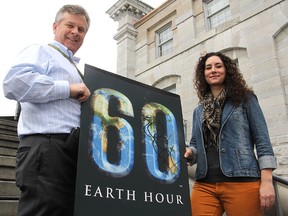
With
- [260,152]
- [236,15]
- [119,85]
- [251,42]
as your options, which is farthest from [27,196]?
[236,15]

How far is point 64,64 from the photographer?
73.0 inches

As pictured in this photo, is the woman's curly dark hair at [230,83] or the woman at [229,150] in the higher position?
the woman's curly dark hair at [230,83]

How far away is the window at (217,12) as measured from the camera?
10070 mm

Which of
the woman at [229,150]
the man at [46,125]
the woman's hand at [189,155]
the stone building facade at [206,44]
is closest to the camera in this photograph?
the man at [46,125]

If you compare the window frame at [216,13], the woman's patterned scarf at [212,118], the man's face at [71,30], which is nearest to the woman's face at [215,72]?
the woman's patterned scarf at [212,118]

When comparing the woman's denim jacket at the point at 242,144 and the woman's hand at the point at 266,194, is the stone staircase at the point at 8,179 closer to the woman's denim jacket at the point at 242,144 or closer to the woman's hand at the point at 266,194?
the woman's denim jacket at the point at 242,144

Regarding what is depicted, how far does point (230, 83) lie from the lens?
2.42 meters

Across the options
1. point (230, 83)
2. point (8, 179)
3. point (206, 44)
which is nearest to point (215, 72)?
point (230, 83)

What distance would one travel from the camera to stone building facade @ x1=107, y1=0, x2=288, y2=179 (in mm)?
7555

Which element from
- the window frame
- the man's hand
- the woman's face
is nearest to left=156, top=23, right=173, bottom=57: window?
the window frame

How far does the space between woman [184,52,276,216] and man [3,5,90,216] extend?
1018mm

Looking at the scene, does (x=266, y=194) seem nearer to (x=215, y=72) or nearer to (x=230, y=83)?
(x=230, y=83)

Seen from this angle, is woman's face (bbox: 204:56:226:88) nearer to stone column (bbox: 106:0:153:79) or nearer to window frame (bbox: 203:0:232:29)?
window frame (bbox: 203:0:232:29)

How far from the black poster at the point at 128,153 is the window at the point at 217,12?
29.2 feet
